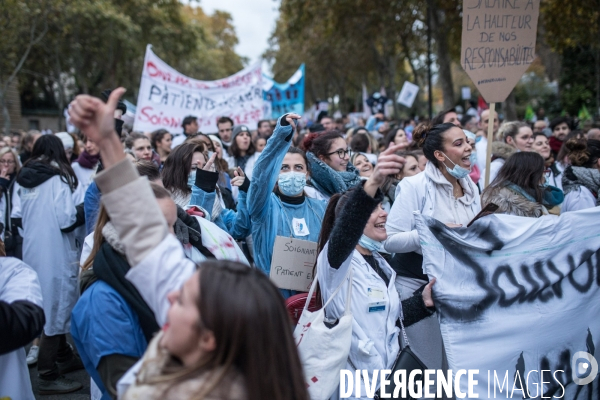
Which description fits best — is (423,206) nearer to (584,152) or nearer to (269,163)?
(269,163)

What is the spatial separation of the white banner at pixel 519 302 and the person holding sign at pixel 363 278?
0.76 feet

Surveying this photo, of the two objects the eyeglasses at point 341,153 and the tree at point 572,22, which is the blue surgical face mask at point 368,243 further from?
the tree at point 572,22

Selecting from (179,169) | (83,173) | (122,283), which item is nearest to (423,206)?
(179,169)

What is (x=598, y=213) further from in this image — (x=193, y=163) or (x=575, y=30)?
(x=575, y=30)

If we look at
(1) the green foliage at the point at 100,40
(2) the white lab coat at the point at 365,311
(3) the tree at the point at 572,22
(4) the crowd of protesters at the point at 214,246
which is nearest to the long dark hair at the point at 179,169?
(4) the crowd of protesters at the point at 214,246

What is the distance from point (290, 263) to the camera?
3.63 metres

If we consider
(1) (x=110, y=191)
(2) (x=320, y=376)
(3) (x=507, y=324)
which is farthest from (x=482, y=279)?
(1) (x=110, y=191)

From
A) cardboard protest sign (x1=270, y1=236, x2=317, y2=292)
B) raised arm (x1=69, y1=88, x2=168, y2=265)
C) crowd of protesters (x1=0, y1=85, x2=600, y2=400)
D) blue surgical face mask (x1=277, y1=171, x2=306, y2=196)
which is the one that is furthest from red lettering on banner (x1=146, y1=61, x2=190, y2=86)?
raised arm (x1=69, y1=88, x2=168, y2=265)

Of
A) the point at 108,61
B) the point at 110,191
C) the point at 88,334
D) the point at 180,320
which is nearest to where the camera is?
the point at 180,320

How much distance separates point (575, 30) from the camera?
53.4ft

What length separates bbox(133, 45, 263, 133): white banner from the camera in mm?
9562

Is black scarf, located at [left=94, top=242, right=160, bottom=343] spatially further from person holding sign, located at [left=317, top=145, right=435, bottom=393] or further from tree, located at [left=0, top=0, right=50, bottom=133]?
tree, located at [left=0, top=0, right=50, bottom=133]

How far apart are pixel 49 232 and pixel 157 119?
15.2ft

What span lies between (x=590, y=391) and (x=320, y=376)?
5.74 ft
